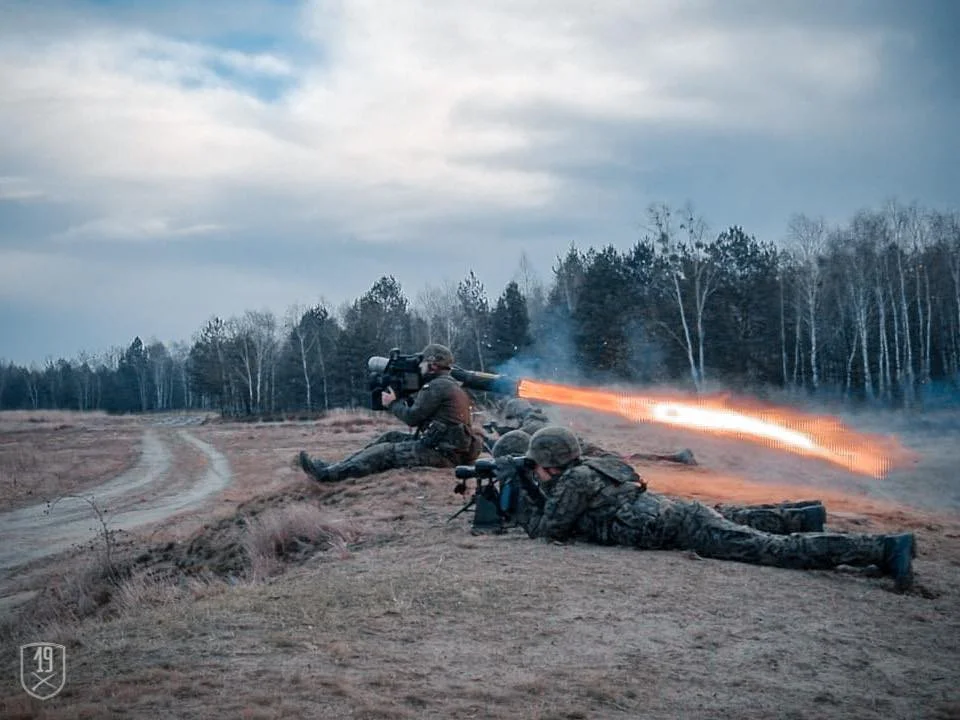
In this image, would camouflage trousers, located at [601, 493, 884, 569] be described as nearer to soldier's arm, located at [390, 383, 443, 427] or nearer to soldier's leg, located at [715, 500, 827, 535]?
soldier's leg, located at [715, 500, 827, 535]

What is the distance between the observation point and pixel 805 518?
1053cm

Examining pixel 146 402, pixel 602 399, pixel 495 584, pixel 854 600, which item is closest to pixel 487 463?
pixel 495 584

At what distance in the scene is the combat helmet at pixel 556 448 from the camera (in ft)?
34.6

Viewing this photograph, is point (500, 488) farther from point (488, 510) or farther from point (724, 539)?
point (724, 539)

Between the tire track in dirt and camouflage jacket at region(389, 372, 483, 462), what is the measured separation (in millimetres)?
6122

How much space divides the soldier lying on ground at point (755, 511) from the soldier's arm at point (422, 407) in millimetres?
3417

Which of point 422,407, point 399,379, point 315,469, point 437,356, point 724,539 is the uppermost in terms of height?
point 437,356

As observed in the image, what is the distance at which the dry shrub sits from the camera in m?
11.3

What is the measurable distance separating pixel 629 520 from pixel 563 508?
0.70 m

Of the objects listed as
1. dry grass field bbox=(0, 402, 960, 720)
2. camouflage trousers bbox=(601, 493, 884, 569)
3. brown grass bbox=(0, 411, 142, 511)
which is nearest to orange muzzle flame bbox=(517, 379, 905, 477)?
dry grass field bbox=(0, 402, 960, 720)

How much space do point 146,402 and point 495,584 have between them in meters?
128

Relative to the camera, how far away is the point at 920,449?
24.5 metres

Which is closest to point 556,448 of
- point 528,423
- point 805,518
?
point 805,518

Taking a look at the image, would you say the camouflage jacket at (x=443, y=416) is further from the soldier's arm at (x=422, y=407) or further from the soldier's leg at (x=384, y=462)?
the soldier's leg at (x=384, y=462)
